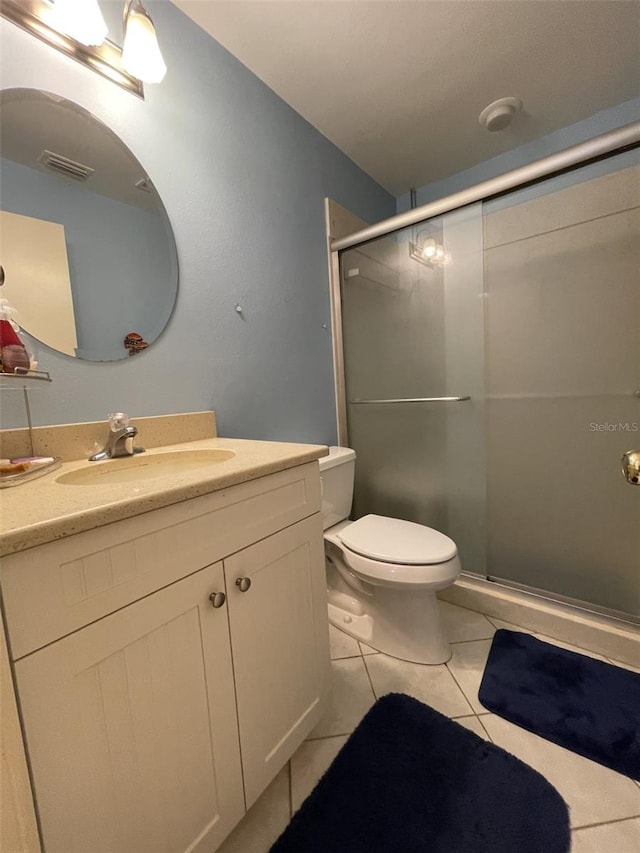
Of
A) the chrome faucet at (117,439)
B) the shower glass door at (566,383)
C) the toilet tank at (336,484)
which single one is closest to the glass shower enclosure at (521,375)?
the shower glass door at (566,383)

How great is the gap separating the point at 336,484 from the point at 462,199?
4.23ft

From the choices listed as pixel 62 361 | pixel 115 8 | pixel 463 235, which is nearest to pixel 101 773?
pixel 62 361

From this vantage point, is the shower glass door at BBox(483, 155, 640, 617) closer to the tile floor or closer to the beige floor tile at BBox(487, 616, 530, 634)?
the beige floor tile at BBox(487, 616, 530, 634)

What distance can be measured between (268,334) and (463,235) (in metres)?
0.97

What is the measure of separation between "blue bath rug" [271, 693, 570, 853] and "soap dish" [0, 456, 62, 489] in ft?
3.06

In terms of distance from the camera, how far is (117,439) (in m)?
0.91

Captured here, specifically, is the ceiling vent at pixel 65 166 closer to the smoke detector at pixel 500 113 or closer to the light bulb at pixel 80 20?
the light bulb at pixel 80 20

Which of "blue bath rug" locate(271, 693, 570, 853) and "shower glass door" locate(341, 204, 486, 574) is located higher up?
"shower glass door" locate(341, 204, 486, 574)

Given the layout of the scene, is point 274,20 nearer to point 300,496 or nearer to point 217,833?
point 300,496

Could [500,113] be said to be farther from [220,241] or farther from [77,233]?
[77,233]

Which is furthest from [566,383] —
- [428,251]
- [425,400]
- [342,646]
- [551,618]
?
[342,646]

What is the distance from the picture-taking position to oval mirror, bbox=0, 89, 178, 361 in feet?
2.72

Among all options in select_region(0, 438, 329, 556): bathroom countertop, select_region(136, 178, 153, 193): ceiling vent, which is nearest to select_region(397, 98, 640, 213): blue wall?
select_region(136, 178, 153, 193): ceiling vent

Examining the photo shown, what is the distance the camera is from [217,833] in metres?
0.67
